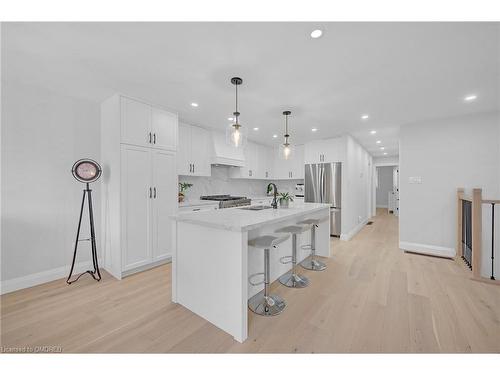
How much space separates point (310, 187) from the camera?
16.7ft

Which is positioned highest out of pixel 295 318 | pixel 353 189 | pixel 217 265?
pixel 353 189

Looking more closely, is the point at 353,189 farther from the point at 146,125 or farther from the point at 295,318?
the point at 146,125

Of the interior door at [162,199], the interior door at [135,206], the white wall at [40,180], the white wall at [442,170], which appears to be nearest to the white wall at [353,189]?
the white wall at [442,170]

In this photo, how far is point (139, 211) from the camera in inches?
110

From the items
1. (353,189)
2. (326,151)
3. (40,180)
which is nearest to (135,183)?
(40,180)

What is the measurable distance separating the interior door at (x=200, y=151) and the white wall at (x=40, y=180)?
1.56 metres

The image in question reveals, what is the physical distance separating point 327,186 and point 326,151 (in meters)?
0.83

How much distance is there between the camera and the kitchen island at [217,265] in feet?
5.10

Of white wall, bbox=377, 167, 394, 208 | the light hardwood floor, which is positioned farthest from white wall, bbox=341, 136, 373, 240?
white wall, bbox=377, 167, 394, 208

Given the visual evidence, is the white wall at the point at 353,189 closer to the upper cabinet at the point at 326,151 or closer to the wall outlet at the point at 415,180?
the upper cabinet at the point at 326,151
